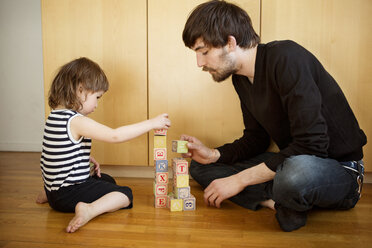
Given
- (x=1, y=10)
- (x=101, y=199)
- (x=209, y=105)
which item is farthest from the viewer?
(x=1, y=10)

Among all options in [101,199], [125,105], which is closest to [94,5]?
[125,105]

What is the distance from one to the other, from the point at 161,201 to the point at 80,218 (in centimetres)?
38

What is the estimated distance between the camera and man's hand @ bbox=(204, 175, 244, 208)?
4.54 feet

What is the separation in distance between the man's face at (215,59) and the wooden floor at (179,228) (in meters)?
0.59

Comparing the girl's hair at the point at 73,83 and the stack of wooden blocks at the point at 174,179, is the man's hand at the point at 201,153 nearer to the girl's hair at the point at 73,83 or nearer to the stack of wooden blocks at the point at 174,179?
the stack of wooden blocks at the point at 174,179

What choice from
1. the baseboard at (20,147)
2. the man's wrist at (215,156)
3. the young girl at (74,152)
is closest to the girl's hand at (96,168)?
the young girl at (74,152)

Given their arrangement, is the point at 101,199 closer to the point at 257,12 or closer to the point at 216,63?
the point at 216,63

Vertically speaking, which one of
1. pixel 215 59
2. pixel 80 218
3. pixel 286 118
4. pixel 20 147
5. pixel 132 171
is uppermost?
pixel 215 59

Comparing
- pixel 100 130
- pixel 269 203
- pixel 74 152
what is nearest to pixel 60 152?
pixel 74 152

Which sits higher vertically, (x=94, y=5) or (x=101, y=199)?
(x=94, y=5)

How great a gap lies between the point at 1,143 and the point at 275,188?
2779 mm

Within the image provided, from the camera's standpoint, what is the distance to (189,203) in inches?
58.9

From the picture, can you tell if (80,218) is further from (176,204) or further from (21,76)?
(21,76)

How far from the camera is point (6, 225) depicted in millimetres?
1322
